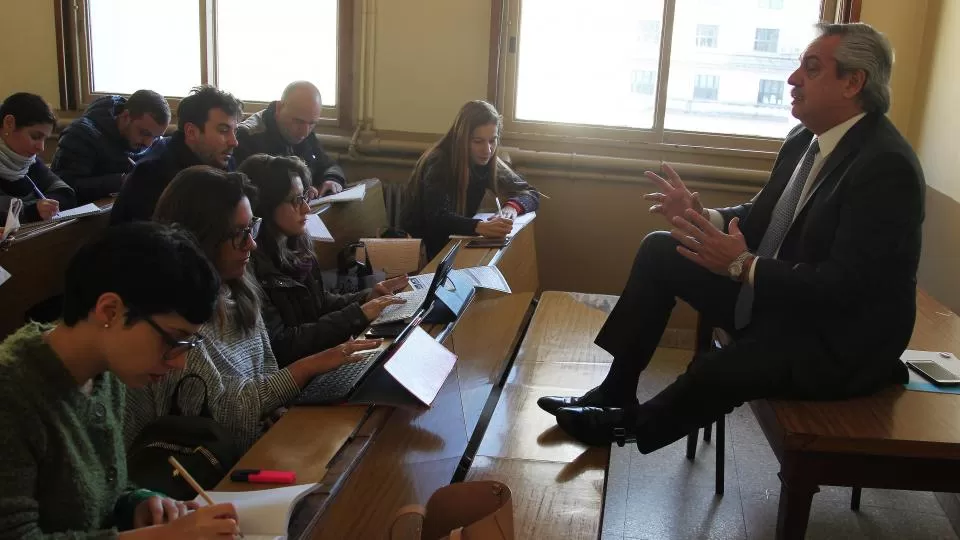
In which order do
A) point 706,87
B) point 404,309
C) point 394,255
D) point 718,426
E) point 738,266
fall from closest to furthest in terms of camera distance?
point 738,266, point 404,309, point 718,426, point 394,255, point 706,87

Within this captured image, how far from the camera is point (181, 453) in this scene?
1807 mm

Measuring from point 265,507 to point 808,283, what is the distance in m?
1.52

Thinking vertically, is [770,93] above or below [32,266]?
above

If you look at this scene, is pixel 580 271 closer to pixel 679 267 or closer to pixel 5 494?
pixel 679 267

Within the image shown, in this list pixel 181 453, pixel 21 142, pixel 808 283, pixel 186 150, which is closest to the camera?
pixel 181 453

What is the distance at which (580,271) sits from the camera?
531 centimetres

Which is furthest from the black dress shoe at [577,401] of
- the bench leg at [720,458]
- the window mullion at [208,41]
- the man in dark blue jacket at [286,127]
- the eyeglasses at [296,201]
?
the window mullion at [208,41]

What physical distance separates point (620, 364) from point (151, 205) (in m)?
1.78

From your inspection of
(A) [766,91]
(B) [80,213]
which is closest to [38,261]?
(B) [80,213]

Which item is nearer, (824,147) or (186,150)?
(824,147)

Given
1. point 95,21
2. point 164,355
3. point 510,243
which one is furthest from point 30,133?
point 164,355

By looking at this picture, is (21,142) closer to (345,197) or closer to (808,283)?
(345,197)

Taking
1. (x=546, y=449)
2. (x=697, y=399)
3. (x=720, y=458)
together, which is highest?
(x=697, y=399)

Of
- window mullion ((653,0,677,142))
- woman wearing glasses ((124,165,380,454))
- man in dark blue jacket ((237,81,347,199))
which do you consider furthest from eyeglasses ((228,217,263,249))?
window mullion ((653,0,677,142))
